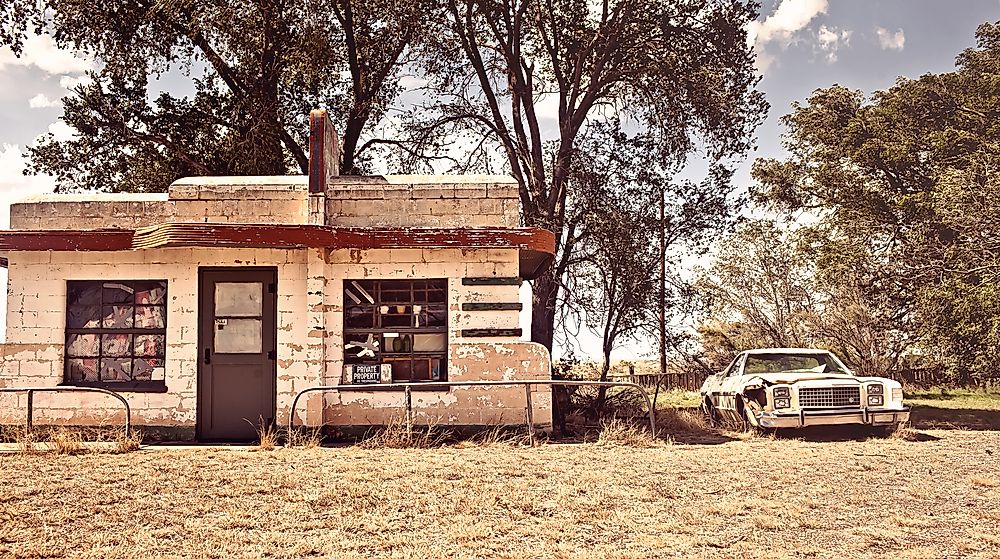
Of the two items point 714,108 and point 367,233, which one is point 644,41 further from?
point 367,233

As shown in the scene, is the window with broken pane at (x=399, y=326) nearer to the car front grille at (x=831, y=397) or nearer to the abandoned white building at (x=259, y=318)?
the abandoned white building at (x=259, y=318)

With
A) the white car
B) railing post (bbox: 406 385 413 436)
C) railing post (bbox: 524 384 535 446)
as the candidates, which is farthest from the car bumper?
railing post (bbox: 406 385 413 436)

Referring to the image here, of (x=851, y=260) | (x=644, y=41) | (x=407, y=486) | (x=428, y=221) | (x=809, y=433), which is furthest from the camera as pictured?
(x=851, y=260)

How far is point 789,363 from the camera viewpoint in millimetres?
16328

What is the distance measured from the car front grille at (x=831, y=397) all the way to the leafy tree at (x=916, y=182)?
7829mm

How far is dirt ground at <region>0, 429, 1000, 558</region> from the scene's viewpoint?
24.3 feet

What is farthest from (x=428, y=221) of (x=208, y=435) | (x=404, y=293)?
(x=208, y=435)

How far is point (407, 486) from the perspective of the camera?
9.61 metres

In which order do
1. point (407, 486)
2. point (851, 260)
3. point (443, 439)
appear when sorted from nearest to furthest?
1. point (407, 486)
2. point (443, 439)
3. point (851, 260)

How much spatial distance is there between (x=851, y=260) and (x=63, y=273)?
778 inches

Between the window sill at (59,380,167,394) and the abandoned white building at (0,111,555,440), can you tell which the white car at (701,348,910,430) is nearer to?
the abandoned white building at (0,111,555,440)

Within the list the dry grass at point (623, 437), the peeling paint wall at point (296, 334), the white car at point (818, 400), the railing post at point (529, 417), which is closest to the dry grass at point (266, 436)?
the peeling paint wall at point (296, 334)

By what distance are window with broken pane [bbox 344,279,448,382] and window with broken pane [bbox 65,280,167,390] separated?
2752 millimetres

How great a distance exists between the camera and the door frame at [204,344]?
44.9 ft
